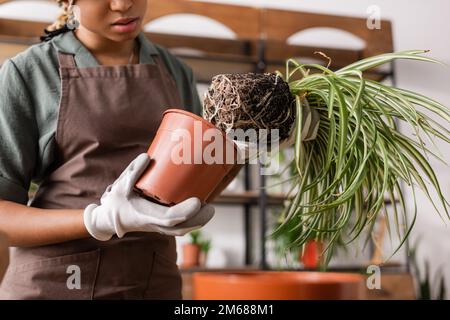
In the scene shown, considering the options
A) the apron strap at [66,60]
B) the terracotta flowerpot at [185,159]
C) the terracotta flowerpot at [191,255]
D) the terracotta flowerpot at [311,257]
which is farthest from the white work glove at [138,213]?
the terracotta flowerpot at [311,257]

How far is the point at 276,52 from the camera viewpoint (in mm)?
3221

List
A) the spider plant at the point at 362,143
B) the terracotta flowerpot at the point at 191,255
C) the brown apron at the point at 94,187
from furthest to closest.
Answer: the terracotta flowerpot at the point at 191,255 < the brown apron at the point at 94,187 < the spider plant at the point at 362,143

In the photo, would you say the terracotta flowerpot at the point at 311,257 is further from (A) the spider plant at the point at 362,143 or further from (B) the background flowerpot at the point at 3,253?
(B) the background flowerpot at the point at 3,253

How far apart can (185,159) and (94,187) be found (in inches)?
15.0

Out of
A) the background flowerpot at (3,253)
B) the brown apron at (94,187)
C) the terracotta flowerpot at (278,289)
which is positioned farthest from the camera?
the brown apron at (94,187)

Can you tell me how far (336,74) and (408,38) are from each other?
309 centimetres

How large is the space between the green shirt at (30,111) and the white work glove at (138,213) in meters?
0.21

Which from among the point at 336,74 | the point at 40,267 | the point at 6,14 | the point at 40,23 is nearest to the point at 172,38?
the point at 40,23

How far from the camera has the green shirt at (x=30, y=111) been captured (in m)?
0.92

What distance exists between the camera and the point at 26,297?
977mm

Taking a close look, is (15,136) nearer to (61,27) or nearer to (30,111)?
(30,111)

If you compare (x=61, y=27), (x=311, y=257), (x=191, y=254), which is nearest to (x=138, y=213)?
(x=61, y=27)

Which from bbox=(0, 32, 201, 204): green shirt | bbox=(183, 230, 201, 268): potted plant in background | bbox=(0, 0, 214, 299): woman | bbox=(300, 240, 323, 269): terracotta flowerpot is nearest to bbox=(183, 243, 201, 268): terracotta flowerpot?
bbox=(183, 230, 201, 268): potted plant in background

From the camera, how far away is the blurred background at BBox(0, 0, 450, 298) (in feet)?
9.77
